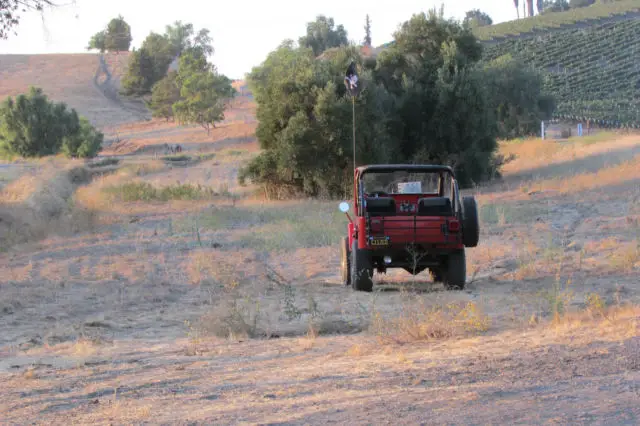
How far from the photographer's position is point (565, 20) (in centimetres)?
9125

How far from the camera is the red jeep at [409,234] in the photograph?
33.5ft

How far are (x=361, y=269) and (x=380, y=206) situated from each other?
37.7 inches

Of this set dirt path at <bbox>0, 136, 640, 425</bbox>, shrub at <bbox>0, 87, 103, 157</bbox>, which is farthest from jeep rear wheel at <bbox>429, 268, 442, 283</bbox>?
shrub at <bbox>0, 87, 103, 157</bbox>

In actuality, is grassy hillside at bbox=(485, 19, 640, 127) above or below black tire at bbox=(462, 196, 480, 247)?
above

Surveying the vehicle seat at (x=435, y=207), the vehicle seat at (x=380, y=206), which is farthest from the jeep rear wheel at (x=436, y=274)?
the vehicle seat at (x=380, y=206)

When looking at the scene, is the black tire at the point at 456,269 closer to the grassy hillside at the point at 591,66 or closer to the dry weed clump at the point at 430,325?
the dry weed clump at the point at 430,325

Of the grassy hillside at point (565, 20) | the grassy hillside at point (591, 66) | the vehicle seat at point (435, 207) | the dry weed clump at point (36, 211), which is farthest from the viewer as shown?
the grassy hillside at point (565, 20)

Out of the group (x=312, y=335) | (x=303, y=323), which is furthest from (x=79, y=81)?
(x=312, y=335)

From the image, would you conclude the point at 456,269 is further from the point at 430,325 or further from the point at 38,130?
the point at 38,130

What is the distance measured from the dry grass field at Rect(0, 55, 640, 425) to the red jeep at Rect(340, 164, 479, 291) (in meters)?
0.37

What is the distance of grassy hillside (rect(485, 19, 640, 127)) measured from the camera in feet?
193

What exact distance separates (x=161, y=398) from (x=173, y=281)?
690 cm

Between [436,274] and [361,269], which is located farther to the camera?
[436,274]

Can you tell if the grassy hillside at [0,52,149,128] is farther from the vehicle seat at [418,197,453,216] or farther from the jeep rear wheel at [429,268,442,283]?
the vehicle seat at [418,197,453,216]
